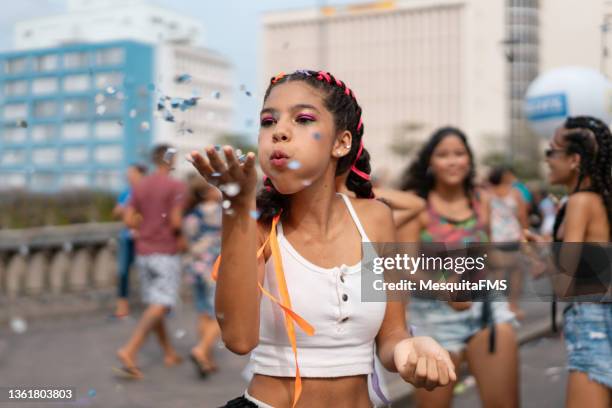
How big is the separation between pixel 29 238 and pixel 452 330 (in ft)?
25.6

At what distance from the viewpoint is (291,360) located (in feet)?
7.22

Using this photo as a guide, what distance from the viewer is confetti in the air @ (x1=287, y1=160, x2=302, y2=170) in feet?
6.53

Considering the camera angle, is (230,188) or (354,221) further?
(354,221)

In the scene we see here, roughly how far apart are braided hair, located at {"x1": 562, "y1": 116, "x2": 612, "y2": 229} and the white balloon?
10.6ft

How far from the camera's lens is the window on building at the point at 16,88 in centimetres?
531

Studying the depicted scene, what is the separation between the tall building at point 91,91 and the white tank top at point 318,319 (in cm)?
45

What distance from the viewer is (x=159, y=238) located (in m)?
7.50

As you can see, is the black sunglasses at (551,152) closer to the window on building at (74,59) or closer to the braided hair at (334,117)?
the braided hair at (334,117)

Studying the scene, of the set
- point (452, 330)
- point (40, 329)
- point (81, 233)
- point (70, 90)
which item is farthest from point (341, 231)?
point (81, 233)

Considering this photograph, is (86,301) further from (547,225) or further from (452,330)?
(452,330)

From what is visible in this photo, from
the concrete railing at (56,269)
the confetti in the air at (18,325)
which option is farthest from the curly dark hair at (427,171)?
the concrete railing at (56,269)

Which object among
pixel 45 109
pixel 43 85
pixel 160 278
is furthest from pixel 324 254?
pixel 160 278

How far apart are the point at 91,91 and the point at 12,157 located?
4924mm

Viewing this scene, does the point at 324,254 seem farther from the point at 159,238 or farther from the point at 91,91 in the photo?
the point at 159,238
